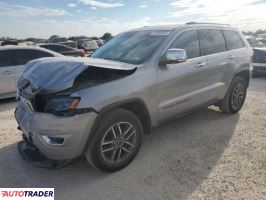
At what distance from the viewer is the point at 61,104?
3.36m

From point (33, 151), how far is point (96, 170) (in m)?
0.93

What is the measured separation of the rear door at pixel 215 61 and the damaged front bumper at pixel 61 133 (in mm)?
2612

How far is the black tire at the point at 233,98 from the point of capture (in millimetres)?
5898

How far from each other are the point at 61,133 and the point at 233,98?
4.00 m

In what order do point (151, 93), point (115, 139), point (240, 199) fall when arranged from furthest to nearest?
point (151, 93)
point (115, 139)
point (240, 199)

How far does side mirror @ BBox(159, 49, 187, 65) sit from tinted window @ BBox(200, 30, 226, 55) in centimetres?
118

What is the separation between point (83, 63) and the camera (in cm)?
355

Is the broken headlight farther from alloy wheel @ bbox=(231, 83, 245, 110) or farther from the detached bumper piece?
alloy wheel @ bbox=(231, 83, 245, 110)

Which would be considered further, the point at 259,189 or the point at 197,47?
the point at 197,47

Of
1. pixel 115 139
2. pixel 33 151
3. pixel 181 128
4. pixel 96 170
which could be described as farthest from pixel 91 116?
pixel 181 128

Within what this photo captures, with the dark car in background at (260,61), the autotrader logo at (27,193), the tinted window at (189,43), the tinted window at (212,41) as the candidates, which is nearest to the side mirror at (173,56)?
the tinted window at (189,43)

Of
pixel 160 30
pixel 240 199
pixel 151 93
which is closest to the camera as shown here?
pixel 240 199

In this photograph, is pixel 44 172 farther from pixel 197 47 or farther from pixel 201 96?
pixel 197 47

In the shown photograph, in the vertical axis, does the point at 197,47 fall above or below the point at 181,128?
above
